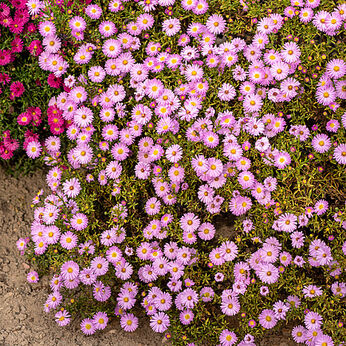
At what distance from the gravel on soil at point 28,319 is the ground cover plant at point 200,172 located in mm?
99

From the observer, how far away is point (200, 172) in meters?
2.43

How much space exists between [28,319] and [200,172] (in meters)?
1.49

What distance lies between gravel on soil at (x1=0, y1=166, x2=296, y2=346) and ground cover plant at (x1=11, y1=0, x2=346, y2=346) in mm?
99

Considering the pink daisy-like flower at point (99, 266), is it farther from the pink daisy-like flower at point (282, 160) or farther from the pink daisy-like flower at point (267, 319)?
the pink daisy-like flower at point (282, 160)

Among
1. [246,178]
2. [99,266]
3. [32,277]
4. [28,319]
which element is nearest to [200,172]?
[246,178]

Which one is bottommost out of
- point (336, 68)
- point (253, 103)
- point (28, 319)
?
point (28, 319)

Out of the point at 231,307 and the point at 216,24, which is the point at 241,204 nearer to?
the point at 231,307

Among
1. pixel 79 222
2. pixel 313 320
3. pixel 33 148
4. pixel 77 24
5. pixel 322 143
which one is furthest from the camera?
pixel 33 148

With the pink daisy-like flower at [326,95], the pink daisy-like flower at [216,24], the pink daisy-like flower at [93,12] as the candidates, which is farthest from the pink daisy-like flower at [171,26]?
the pink daisy-like flower at [326,95]

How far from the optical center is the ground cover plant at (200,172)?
2.44 metres

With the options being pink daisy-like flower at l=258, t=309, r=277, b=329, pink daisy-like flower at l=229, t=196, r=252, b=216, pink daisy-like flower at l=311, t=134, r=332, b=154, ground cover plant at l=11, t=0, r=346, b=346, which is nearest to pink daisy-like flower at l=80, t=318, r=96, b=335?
ground cover plant at l=11, t=0, r=346, b=346

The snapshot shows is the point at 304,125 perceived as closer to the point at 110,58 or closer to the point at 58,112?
the point at 110,58

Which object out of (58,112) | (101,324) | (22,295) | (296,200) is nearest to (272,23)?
(296,200)

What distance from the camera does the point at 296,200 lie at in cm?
246
